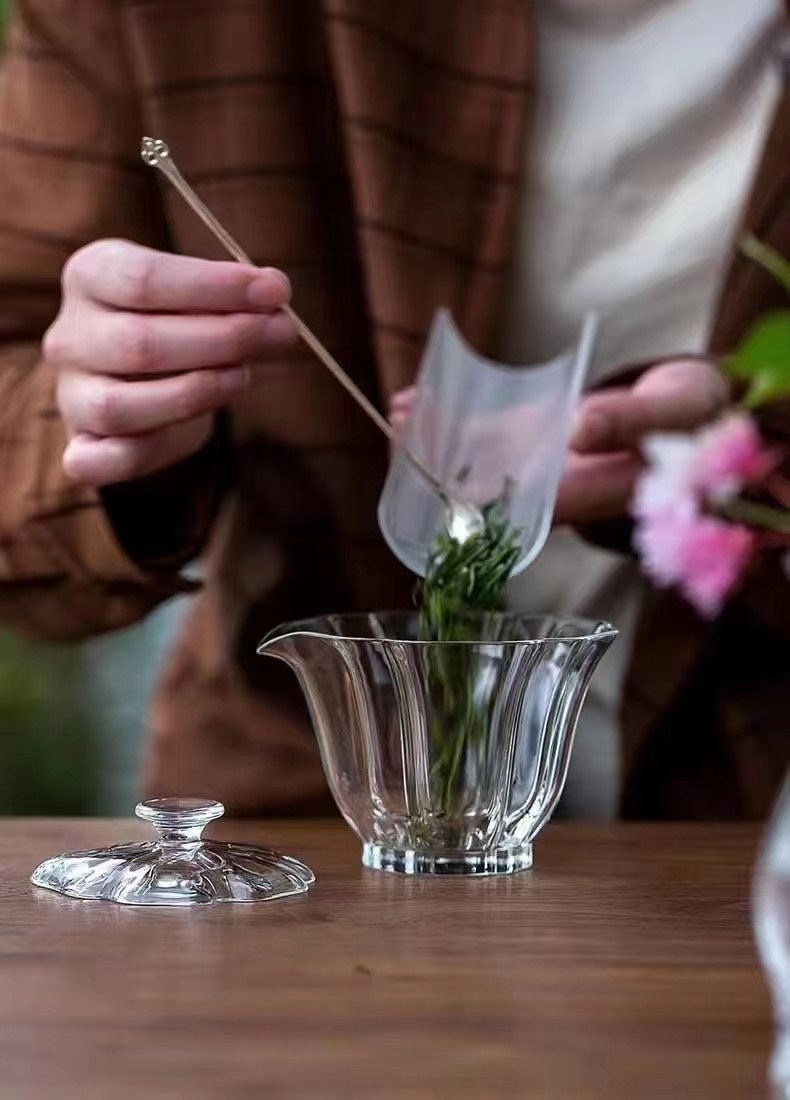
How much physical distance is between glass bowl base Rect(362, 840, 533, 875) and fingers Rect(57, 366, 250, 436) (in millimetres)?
274

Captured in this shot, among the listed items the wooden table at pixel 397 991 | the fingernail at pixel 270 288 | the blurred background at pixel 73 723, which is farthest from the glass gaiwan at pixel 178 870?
the blurred background at pixel 73 723

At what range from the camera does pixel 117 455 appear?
0.89 m

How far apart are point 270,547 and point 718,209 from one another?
0.39m

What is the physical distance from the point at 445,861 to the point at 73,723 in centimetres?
173

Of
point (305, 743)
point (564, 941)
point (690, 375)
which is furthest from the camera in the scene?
point (305, 743)

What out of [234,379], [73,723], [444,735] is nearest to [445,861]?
[444,735]

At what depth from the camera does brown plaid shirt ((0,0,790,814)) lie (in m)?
1.09

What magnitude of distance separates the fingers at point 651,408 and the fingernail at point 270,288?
22 cm

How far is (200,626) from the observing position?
46.3 inches

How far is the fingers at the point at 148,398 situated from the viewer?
2.76ft

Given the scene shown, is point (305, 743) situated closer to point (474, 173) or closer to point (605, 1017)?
point (474, 173)

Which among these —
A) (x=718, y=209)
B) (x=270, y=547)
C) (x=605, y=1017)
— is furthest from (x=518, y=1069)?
(x=718, y=209)

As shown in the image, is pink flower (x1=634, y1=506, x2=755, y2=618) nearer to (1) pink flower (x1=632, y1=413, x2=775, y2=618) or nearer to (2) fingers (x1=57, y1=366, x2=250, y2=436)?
(1) pink flower (x1=632, y1=413, x2=775, y2=618)

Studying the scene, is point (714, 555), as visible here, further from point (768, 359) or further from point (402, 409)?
point (402, 409)
